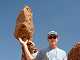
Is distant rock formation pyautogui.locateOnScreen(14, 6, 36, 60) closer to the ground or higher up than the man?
closer to the ground

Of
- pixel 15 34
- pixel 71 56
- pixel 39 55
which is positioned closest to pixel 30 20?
pixel 15 34

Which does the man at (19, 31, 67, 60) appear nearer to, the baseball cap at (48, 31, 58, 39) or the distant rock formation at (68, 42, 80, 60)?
the baseball cap at (48, 31, 58, 39)

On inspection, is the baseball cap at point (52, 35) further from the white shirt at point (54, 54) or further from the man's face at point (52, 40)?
the white shirt at point (54, 54)

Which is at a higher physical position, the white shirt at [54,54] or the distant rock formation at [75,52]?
the distant rock formation at [75,52]

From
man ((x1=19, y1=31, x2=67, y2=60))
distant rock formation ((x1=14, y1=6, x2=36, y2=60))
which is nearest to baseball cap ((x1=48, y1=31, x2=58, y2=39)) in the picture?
man ((x1=19, y1=31, x2=67, y2=60))

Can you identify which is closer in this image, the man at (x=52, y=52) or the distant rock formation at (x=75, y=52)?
the distant rock formation at (x=75, y=52)

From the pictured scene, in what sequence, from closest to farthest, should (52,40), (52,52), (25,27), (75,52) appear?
(75,52)
(52,52)
(52,40)
(25,27)

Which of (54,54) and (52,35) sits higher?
(52,35)

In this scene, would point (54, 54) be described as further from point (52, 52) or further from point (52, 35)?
point (52, 35)

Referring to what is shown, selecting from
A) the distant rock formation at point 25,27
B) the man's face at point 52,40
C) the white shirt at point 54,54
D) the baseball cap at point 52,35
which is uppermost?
the baseball cap at point 52,35

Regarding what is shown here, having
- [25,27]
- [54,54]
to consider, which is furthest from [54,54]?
[25,27]

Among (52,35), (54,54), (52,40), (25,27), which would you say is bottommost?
(25,27)

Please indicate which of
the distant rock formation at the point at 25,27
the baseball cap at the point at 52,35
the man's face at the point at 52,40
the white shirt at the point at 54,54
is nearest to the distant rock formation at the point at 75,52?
the white shirt at the point at 54,54

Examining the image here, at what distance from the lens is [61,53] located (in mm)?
10164
